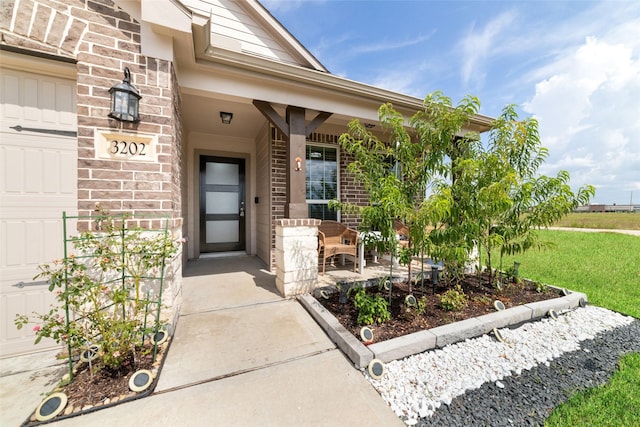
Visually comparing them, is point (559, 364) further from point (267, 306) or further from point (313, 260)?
point (267, 306)

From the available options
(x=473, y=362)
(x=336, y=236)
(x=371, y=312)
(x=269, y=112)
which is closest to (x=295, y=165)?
(x=269, y=112)

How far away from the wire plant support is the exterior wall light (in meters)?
0.85

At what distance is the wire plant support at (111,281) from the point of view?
1.59 m

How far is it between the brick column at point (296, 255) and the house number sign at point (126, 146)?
1532mm

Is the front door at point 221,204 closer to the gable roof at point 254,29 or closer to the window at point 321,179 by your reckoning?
the window at point 321,179

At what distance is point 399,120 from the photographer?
2443 millimetres

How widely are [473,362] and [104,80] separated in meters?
3.97

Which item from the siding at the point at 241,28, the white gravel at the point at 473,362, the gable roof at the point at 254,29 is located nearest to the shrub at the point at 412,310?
the white gravel at the point at 473,362

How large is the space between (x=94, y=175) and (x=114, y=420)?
6.02 feet

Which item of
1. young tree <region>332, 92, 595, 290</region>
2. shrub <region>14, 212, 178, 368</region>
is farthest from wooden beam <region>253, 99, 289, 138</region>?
shrub <region>14, 212, 178, 368</region>

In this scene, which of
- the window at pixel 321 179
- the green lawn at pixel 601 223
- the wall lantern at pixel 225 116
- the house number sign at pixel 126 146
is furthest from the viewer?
the green lawn at pixel 601 223

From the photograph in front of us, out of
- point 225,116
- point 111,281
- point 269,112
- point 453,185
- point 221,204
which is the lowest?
point 111,281

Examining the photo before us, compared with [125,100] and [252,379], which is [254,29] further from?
[252,379]

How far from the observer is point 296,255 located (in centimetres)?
302
